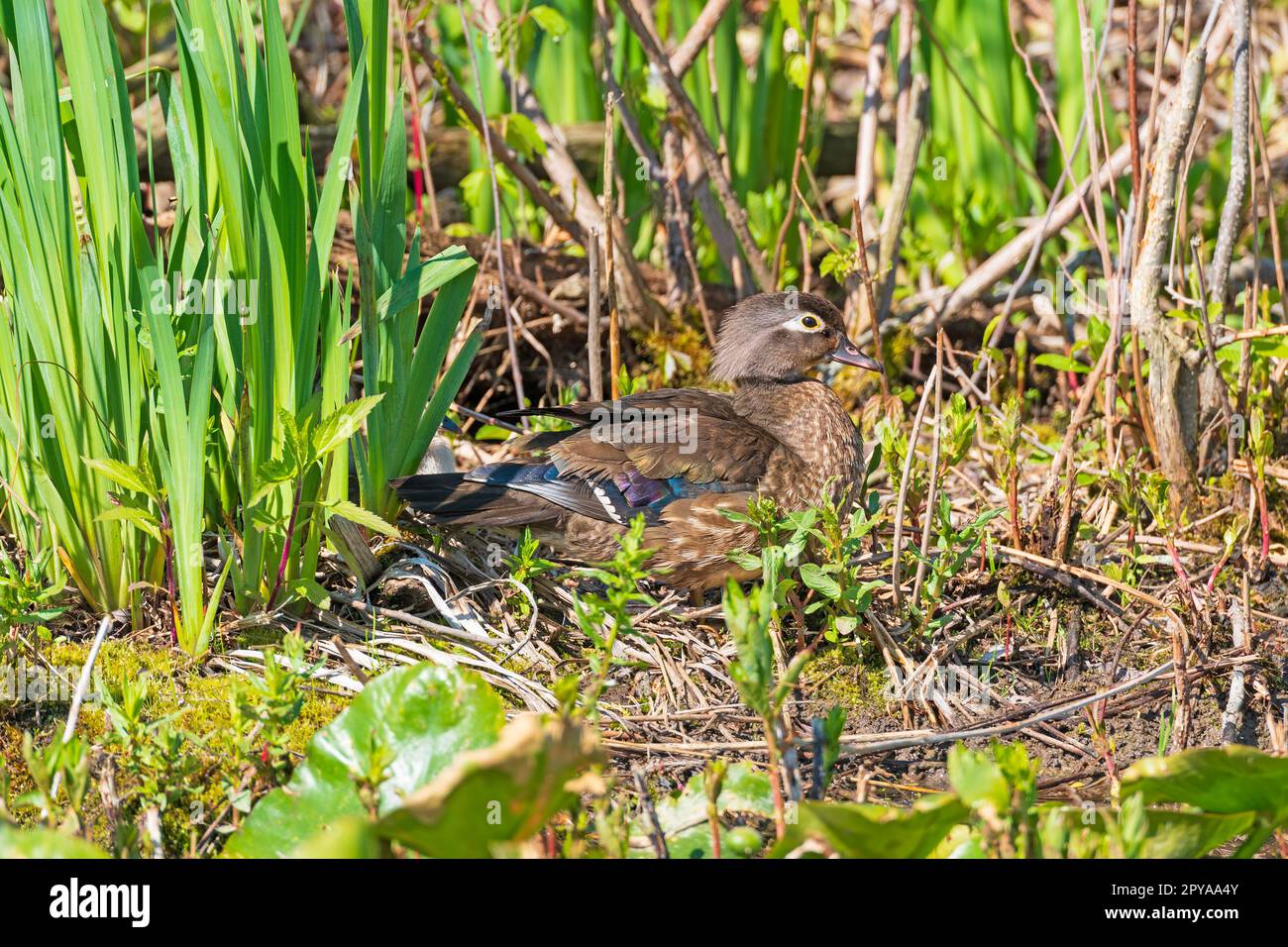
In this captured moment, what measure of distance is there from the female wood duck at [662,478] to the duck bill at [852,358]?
8.7 inches

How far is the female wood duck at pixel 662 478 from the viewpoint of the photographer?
372cm

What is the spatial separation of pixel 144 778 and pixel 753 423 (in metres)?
2.13

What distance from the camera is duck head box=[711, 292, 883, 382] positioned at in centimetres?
430

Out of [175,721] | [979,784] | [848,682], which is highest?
[979,784]

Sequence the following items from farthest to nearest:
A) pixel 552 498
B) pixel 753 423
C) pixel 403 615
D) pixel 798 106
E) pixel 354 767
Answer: pixel 798 106
pixel 753 423
pixel 552 498
pixel 403 615
pixel 354 767

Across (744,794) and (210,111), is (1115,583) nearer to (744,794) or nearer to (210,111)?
(744,794)

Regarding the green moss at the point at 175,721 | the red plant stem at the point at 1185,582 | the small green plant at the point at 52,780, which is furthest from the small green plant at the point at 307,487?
the red plant stem at the point at 1185,582

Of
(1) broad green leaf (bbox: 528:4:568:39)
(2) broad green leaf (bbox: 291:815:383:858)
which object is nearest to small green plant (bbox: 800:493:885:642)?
(2) broad green leaf (bbox: 291:815:383:858)

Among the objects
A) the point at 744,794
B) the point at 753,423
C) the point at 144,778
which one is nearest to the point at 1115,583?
the point at 753,423

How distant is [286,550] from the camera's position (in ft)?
10.7

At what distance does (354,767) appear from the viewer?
2469mm

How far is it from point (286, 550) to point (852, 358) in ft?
6.41

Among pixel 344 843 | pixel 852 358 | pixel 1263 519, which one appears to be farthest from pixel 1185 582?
pixel 344 843

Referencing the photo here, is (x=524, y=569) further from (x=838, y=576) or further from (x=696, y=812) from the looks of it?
(x=696, y=812)
